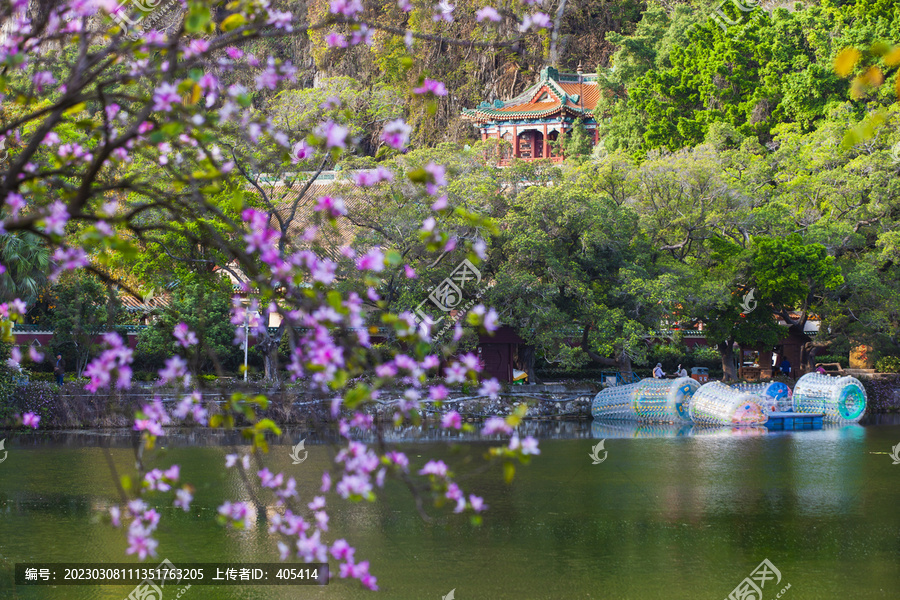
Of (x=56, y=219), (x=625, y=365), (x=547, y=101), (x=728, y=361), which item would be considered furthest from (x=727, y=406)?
(x=547, y=101)

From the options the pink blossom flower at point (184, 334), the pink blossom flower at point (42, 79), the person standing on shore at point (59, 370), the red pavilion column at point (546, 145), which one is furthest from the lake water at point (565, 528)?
the red pavilion column at point (546, 145)

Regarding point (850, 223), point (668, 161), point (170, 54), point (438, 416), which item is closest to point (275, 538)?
point (170, 54)

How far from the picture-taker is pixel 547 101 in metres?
44.6

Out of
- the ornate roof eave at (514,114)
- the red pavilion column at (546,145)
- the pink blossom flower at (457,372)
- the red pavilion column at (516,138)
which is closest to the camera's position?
the pink blossom flower at (457,372)

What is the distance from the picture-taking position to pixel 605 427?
24.6m

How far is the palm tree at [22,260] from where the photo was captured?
758 inches

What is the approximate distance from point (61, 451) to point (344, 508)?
860 centimetres

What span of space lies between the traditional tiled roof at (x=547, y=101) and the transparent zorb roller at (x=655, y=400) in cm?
2034

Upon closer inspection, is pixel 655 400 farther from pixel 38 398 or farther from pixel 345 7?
pixel 345 7

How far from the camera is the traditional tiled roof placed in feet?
142

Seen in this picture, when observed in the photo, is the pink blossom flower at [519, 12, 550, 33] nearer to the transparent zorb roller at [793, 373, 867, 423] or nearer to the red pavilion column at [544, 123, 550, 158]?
the transparent zorb roller at [793, 373, 867, 423]

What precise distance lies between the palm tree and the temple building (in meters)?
25.8

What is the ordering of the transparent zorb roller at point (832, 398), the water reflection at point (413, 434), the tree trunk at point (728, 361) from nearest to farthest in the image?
the water reflection at point (413, 434) < the transparent zorb roller at point (832, 398) < the tree trunk at point (728, 361)

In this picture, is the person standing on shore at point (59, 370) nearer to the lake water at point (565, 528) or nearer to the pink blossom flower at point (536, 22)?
the lake water at point (565, 528)
